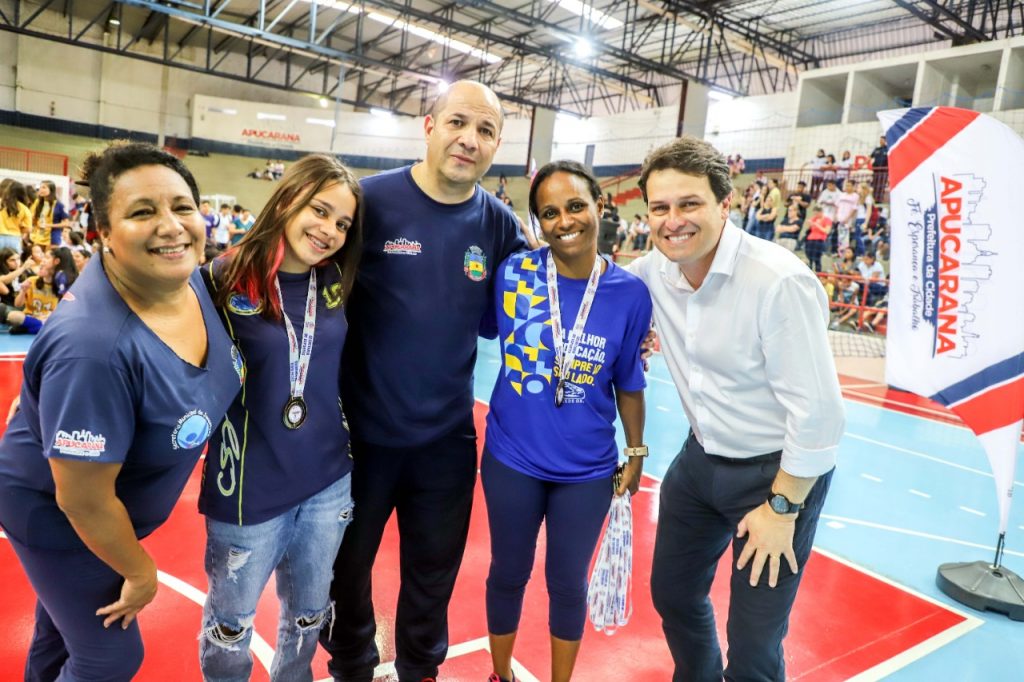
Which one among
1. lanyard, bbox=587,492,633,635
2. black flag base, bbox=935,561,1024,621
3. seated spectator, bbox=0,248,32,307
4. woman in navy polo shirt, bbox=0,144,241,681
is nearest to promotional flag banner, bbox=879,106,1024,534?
black flag base, bbox=935,561,1024,621

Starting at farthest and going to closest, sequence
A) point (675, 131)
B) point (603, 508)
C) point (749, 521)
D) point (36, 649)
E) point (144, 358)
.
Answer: point (675, 131) → point (603, 508) → point (749, 521) → point (36, 649) → point (144, 358)

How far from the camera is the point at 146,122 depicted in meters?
25.1

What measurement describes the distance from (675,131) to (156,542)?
795 inches

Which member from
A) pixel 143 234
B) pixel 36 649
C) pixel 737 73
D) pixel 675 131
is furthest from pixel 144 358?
pixel 737 73

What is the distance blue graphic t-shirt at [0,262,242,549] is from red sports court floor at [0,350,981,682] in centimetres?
105

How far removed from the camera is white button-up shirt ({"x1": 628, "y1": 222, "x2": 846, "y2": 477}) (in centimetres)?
193

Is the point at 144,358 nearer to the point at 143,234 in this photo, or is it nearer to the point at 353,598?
the point at 143,234

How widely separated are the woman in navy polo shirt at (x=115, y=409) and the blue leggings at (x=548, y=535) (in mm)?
1008

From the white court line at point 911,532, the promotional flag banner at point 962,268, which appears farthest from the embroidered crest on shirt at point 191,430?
the white court line at point 911,532

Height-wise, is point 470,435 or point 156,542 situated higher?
point 470,435

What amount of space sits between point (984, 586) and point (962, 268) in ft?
5.58

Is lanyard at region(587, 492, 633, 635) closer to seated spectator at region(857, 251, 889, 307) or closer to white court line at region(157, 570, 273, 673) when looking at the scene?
white court line at region(157, 570, 273, 673)

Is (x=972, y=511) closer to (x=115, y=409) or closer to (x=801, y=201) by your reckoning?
(x=115, y=409)

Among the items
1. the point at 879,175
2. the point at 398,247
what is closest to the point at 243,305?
the point at 398,247
